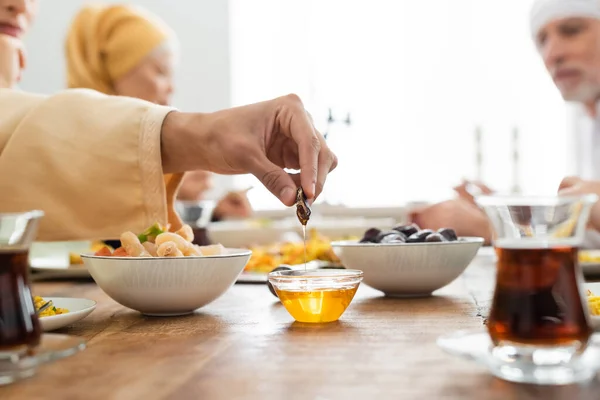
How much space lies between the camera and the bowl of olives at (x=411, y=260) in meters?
1.23

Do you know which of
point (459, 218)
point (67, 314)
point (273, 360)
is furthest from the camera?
point (459, 218)

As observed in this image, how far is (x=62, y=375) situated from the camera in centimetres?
70

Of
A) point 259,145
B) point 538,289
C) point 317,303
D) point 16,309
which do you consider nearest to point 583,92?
point 259,145

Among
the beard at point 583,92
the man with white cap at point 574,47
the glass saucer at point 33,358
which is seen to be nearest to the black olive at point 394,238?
the glass saucer at point 33,358

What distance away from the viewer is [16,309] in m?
0.68

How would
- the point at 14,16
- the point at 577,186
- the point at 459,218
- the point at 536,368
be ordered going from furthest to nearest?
the point at 459,218
the point at 14,16
the point at 577,186
the point at 536,368

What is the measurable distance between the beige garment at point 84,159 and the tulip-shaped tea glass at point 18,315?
64 centimetres

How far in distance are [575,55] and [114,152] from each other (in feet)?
9.63

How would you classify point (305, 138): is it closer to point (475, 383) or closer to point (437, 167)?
point (475, 383)

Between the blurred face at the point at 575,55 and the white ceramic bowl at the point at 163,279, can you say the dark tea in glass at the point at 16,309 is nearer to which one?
the white ceramic bowl at the point at 163,279

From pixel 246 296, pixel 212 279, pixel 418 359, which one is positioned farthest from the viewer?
pixel 246 296

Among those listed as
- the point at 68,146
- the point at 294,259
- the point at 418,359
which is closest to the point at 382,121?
the point at 294,259

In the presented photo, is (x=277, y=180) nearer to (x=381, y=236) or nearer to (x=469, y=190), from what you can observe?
(x=381, y=236)

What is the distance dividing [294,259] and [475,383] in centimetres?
125
